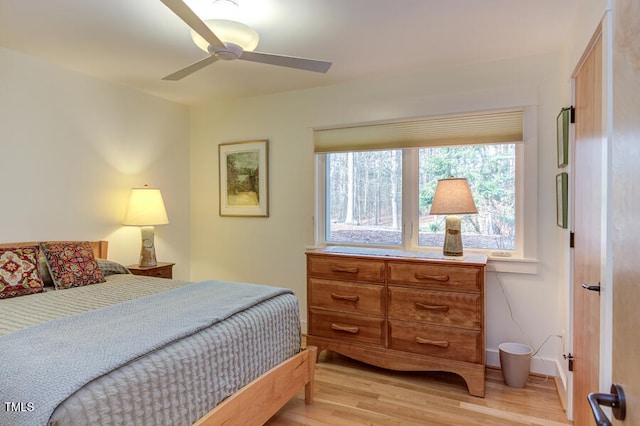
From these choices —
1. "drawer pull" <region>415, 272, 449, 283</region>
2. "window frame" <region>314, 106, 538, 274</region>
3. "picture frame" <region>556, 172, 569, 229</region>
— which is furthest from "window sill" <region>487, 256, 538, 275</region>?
"drawer pull" <region>415, 272, 449, 283</region>

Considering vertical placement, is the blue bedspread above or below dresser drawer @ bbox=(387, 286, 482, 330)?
above

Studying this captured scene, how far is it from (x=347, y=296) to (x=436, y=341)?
0.73m

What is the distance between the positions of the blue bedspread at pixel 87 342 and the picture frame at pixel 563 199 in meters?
1.94

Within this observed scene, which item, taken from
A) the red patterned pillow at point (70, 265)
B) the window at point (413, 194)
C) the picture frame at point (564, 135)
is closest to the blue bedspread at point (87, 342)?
the red patterned pillow at point (70, 265)

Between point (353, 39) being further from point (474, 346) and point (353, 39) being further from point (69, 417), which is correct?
point (69, 417)

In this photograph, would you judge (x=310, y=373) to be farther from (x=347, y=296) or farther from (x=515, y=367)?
(x=515, y=367)

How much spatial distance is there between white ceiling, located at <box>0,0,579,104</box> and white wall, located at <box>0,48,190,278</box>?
0.27 metres

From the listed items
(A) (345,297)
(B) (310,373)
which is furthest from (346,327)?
(B) (310,373)

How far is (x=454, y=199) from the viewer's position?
2.68 m

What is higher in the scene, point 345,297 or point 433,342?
point 345,297

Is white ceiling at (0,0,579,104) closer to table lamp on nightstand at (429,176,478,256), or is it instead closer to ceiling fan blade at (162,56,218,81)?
ceiling fan blade at (162,56,218,81)

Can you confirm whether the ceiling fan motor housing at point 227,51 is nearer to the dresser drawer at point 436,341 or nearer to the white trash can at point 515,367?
the dresser drawer at point 436,341

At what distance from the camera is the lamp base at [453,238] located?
2.79 m

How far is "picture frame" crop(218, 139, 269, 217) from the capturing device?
385 centimetres
